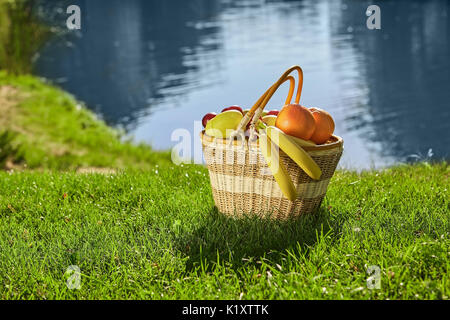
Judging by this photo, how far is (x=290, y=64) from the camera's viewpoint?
13.2m

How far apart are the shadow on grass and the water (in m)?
1.66

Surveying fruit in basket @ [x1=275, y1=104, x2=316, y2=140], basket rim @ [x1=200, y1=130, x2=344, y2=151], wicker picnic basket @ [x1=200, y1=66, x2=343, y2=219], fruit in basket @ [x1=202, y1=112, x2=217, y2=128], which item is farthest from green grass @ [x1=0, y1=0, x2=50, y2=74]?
fruit in basket @ [x1=275, y1=104, x2=316, y2=140]

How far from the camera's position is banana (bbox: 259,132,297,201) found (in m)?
3.08

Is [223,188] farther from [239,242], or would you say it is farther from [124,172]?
[124,172]

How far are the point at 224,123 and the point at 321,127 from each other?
614mm

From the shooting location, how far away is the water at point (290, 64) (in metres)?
8.55

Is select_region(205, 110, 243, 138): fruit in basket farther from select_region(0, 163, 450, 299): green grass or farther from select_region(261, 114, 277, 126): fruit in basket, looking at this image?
select_region(0, 163, 450, 299): green grass

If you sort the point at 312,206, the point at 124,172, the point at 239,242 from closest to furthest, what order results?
1. the point at 239,242
2. the point at 312,206
3. the point at 124,172

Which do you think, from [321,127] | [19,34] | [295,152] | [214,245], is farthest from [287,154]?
[19,34]

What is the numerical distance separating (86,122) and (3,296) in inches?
280

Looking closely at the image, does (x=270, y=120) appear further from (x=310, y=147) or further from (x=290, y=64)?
(x=290, y=64)

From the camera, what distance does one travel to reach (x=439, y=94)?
1014cm
